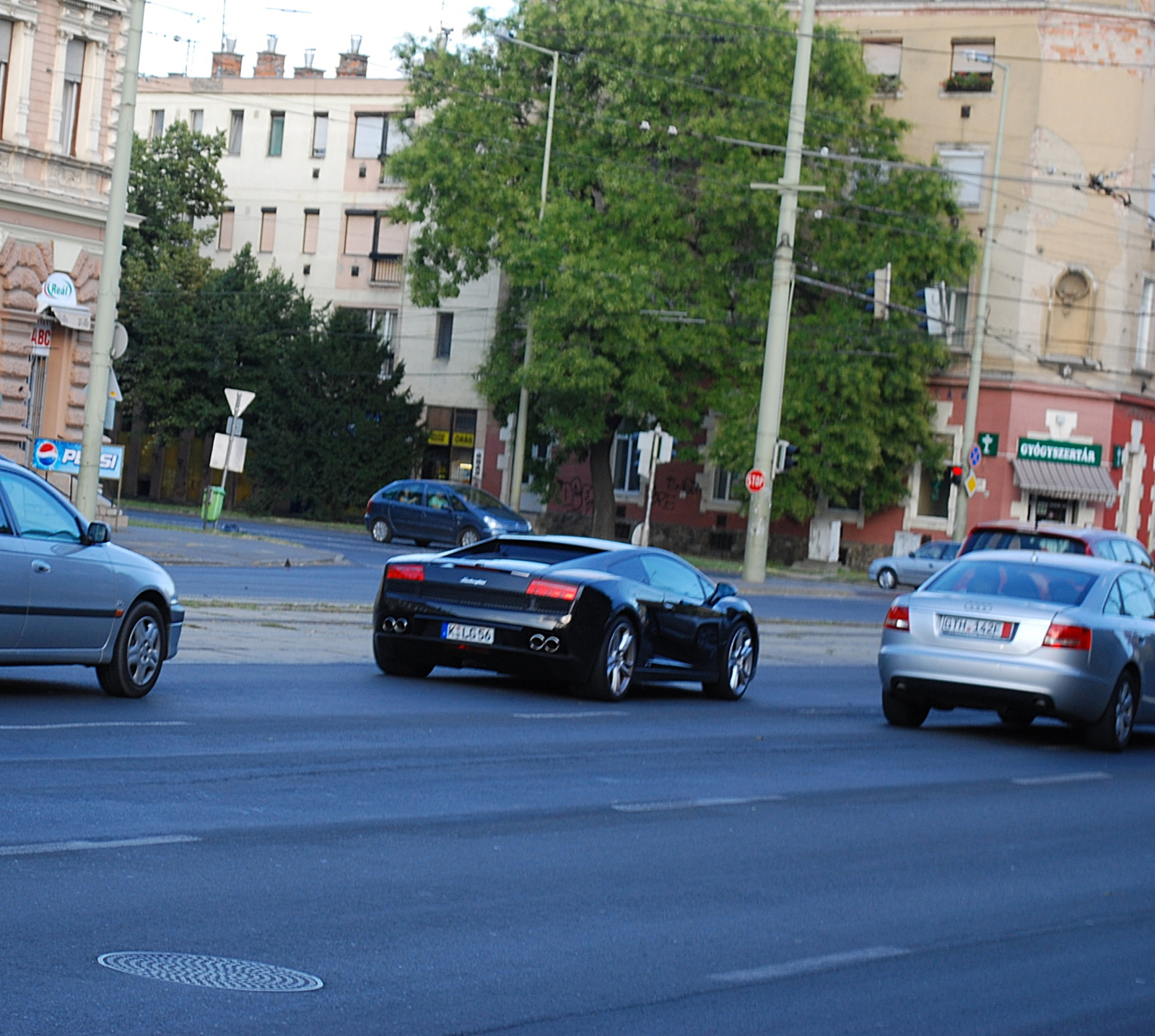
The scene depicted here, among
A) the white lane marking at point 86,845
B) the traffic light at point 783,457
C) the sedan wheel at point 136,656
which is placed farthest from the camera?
the traffic light at point 783,457

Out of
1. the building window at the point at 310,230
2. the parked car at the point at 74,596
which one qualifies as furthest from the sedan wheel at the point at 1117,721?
the building window at the point at 310,230

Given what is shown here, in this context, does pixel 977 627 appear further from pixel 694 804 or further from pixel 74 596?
pixel 74 596

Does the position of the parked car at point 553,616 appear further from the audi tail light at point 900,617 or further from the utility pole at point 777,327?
the utility pole at point 777,327

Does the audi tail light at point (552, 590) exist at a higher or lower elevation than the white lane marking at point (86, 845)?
higher

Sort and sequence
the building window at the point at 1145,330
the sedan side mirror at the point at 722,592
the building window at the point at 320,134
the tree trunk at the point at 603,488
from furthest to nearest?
1. the building window at the point at 320,134
2. the building window at the point at 1145,330
3. the tree trunk at the point at 603,488
4. the sedan side mirror at the point at 722,592

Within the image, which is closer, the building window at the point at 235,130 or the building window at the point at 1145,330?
the building window at the point at 1145,330

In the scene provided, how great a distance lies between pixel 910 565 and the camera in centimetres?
5069

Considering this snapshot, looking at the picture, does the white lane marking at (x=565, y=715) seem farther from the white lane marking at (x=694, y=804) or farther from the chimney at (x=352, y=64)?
the chimney at (x=352, y=64)

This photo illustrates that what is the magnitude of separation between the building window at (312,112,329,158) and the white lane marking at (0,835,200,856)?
2701 inches

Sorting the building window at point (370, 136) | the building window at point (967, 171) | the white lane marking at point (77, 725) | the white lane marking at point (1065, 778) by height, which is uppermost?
the building window at point (370, 136)

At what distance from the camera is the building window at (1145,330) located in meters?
58.4

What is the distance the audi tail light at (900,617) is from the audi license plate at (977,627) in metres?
0.30

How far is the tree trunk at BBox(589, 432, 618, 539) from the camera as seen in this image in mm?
57406

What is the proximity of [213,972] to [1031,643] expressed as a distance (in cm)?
1039
